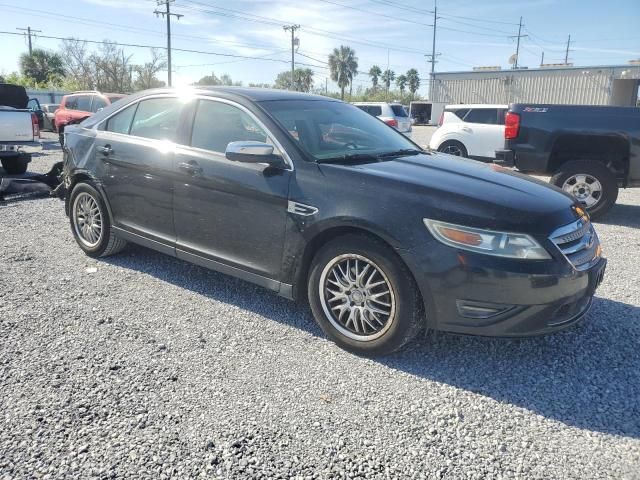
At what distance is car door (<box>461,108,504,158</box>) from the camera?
1233 centimetres

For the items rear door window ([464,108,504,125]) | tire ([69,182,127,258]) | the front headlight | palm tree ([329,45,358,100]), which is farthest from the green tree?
the front headlight

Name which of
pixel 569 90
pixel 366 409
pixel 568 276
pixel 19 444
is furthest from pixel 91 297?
pixel 569 90

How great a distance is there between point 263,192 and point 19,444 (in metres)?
2.00

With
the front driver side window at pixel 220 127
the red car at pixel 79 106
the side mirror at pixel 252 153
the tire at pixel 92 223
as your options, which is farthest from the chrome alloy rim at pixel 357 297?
the red car at pixel 79 106

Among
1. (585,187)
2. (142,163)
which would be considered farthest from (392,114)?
(142,163)

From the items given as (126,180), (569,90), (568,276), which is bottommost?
(568,276)

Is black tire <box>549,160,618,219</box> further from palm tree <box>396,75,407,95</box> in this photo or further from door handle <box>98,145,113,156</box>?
palm tree <box>396,75,407,95</box>

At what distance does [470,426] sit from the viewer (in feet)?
8.50

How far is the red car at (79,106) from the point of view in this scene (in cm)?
1712

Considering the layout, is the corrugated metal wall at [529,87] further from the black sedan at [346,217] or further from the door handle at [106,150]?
the door handle at [106,150]

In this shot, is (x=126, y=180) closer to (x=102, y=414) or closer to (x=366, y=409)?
(x=102, y=414)

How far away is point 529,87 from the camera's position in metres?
37.3

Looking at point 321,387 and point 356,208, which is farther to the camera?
point 356,208

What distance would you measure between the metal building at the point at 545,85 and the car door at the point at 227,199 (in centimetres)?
3568
